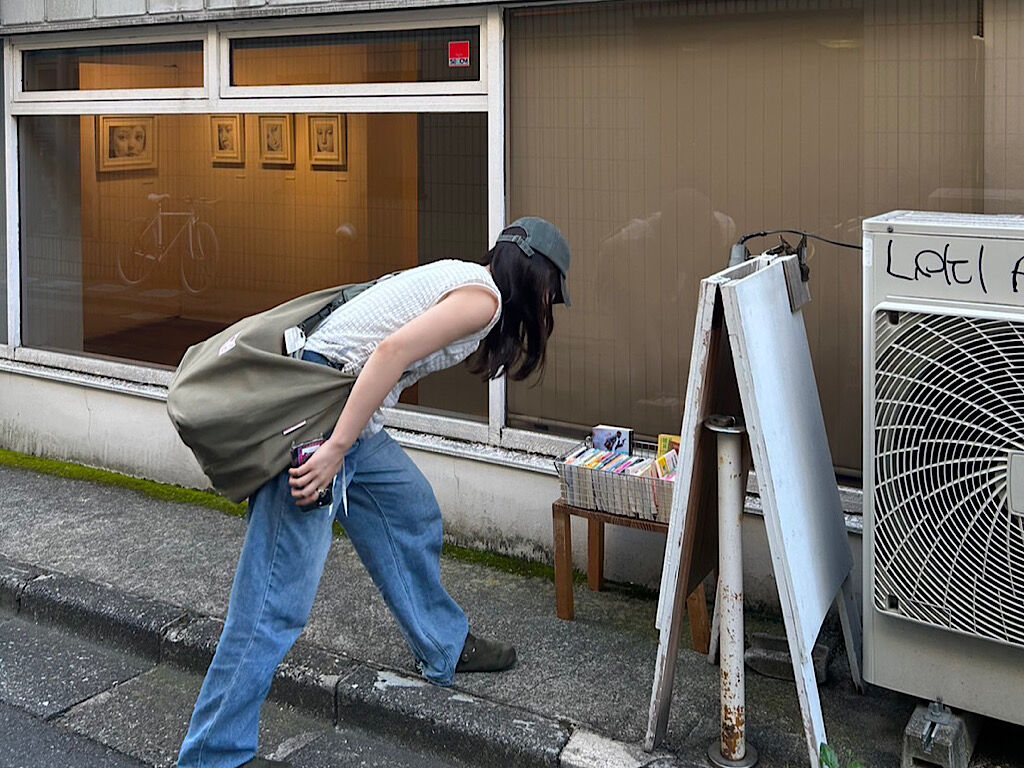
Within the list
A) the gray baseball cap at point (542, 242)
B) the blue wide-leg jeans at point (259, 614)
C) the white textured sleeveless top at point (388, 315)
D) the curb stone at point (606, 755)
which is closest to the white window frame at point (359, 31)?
the gray baseball cap at point (542, 242)

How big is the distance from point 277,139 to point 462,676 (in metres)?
3.24

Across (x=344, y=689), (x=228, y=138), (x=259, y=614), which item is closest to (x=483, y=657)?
(x=344, y=689)

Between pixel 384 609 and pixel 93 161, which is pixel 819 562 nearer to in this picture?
pixel 384 609

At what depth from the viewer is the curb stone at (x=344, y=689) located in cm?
420

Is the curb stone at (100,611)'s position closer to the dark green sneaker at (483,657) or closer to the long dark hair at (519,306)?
the dark green sneaker at (483,657)

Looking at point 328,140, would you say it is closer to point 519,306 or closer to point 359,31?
point 359,31

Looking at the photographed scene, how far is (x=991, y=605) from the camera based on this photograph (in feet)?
12.1

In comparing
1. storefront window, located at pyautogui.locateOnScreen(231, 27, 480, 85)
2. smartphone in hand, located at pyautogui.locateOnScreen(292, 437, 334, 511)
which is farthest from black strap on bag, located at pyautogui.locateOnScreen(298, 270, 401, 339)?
storefront window, located at pyautogui.locateOnScreen(231, 27, 480, 85)

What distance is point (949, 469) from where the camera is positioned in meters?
3.72

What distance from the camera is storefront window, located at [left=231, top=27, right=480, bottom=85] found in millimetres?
5914

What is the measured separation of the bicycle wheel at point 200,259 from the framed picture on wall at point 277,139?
0.65 metres

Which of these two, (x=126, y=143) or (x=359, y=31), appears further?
(x=126, y=143)

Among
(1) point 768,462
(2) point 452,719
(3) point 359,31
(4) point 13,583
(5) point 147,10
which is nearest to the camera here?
(1) point 768,462

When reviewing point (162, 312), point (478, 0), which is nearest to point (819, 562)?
point (478, 0)
